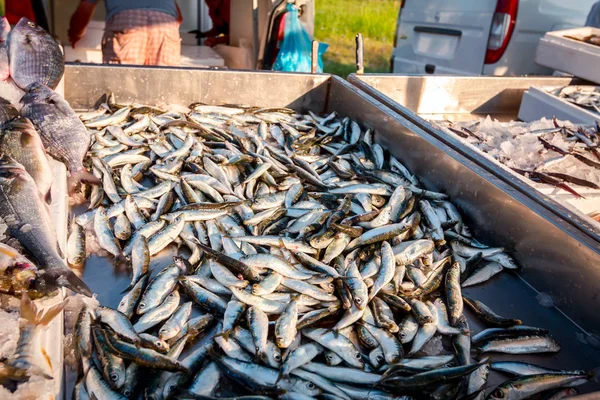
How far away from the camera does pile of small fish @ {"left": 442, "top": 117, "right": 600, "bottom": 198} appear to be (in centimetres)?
359

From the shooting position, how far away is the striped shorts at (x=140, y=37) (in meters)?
5.85

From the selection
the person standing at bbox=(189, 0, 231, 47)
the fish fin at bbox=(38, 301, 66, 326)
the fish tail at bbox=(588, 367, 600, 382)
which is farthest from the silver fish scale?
the person standing at bbox=(189, 0, 231, 47)

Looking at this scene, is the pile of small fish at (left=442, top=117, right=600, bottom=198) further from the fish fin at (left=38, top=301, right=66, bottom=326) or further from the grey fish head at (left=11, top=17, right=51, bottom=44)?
the grey fish head at (left=11, top=17, right=51, bottom=44)

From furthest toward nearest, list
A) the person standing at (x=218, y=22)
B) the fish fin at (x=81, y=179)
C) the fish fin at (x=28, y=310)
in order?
1. the person standing at (x=218, y=22)
2. the fish fin at (x=81, y=179)
3. the fish fin at (x=28, y=310)

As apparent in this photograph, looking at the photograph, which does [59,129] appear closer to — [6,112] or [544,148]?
[6,112]

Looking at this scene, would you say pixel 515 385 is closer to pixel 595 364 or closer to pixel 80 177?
pixel 595 364

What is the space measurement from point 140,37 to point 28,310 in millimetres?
4911

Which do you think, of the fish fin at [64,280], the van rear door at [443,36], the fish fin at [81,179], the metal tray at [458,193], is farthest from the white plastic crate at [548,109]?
the fish fin at [64,280]

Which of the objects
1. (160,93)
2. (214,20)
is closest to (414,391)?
(160,93)

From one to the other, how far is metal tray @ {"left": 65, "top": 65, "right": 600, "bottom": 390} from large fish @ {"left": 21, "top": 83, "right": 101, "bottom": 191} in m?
0.83

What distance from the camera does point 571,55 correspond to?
18.2 feet

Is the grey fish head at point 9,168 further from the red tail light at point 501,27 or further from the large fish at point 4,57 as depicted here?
the red tail light at point 501,27

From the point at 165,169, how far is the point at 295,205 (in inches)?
39.9

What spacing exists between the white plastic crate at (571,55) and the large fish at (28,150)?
569 cm
